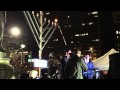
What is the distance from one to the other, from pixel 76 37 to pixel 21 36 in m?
40.0

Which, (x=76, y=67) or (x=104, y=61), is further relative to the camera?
(x=104, y=61)

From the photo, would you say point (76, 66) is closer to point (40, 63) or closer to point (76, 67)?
point (76, 67)

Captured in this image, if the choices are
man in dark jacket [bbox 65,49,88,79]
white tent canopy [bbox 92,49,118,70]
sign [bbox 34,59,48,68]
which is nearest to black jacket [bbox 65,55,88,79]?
man in dark jacket [bbox 65,49,88,79]

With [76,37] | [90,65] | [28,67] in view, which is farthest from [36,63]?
[76,37]

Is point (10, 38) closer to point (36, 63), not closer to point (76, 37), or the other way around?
point (36, 63)

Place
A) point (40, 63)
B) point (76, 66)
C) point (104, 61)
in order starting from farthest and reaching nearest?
point (40, 63)
point (104, 61)
point (76, 66)

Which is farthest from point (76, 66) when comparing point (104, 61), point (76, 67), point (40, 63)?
point (40, 63)

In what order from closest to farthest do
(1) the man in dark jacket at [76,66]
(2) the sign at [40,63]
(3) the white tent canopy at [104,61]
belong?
(1) the man in dark jacket at [76,66] < (3) the white tent canopy at [104,61] < (2) the sign at [40,63]

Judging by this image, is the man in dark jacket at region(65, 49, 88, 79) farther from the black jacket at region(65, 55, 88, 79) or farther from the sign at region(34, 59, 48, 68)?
the sign at region(34, 59, 48, 68)

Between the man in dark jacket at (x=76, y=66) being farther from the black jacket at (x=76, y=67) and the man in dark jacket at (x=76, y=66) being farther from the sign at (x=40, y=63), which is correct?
the sign at (x=40, y=63)

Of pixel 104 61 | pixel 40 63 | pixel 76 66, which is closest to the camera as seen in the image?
pixel 76 66

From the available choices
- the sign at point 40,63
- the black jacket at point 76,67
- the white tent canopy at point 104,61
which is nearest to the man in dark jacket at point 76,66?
the black jacket at point 76,67

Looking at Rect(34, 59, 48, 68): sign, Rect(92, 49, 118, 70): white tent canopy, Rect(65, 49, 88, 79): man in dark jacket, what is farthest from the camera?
Rect(34, 59, 48, 68): sign
